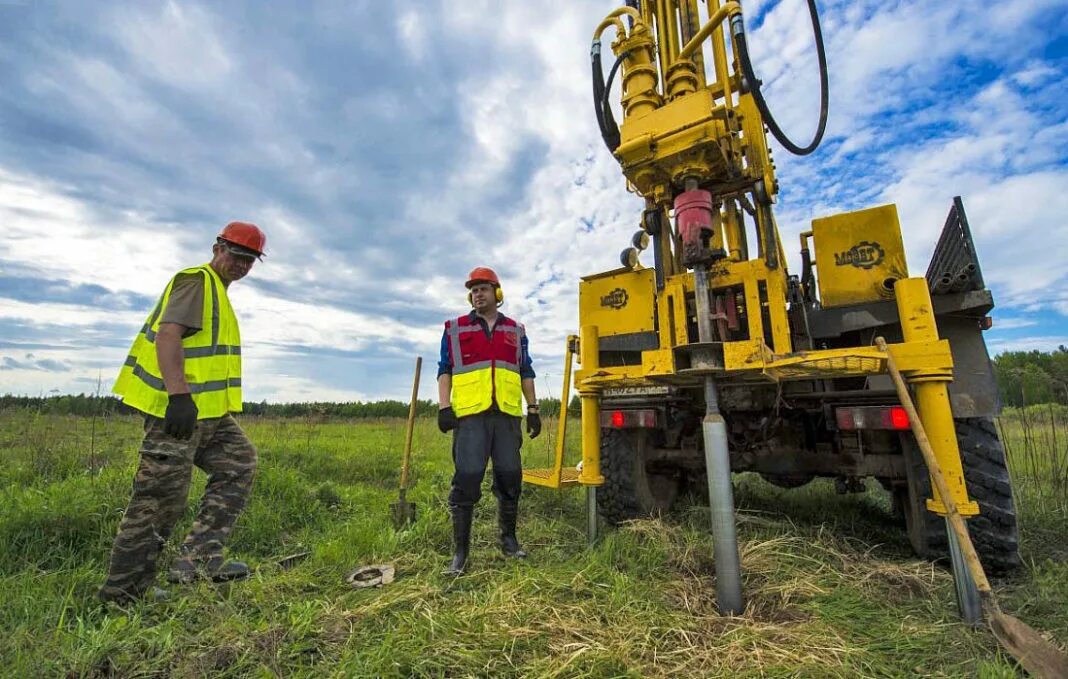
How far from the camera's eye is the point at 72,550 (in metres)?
3.07

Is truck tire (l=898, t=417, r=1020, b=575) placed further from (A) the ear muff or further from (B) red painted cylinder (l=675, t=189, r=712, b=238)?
(A) the ear muff

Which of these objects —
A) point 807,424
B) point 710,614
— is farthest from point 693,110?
point 710,614

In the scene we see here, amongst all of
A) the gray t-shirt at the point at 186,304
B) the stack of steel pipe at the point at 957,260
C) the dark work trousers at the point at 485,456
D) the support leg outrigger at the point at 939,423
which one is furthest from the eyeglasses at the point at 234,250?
the stack of steel pipe at the point at 957,260

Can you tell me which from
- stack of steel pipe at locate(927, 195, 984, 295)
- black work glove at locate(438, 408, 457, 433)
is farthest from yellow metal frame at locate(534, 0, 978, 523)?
black work glove at locate(438, 408, 457, 433)

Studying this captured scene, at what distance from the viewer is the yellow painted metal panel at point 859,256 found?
3.10 m

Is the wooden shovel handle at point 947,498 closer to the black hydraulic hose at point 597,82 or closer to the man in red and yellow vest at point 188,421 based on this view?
the black hydraulic hose at point 597,82

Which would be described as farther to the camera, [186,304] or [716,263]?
[716,263]

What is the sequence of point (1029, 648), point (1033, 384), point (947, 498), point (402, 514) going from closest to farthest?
point (1029, 648), point (947, 498), point (402, 514), point (1033, 384)

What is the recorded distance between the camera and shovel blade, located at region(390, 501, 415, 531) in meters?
3.86

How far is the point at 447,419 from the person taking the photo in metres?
3.35

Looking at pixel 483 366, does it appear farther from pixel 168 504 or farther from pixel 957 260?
pixel 957 260

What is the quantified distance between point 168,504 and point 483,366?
179cm

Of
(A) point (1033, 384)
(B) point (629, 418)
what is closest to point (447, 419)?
(B) point (629, 418)

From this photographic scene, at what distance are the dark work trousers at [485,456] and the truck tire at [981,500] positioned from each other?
90.6 inches
